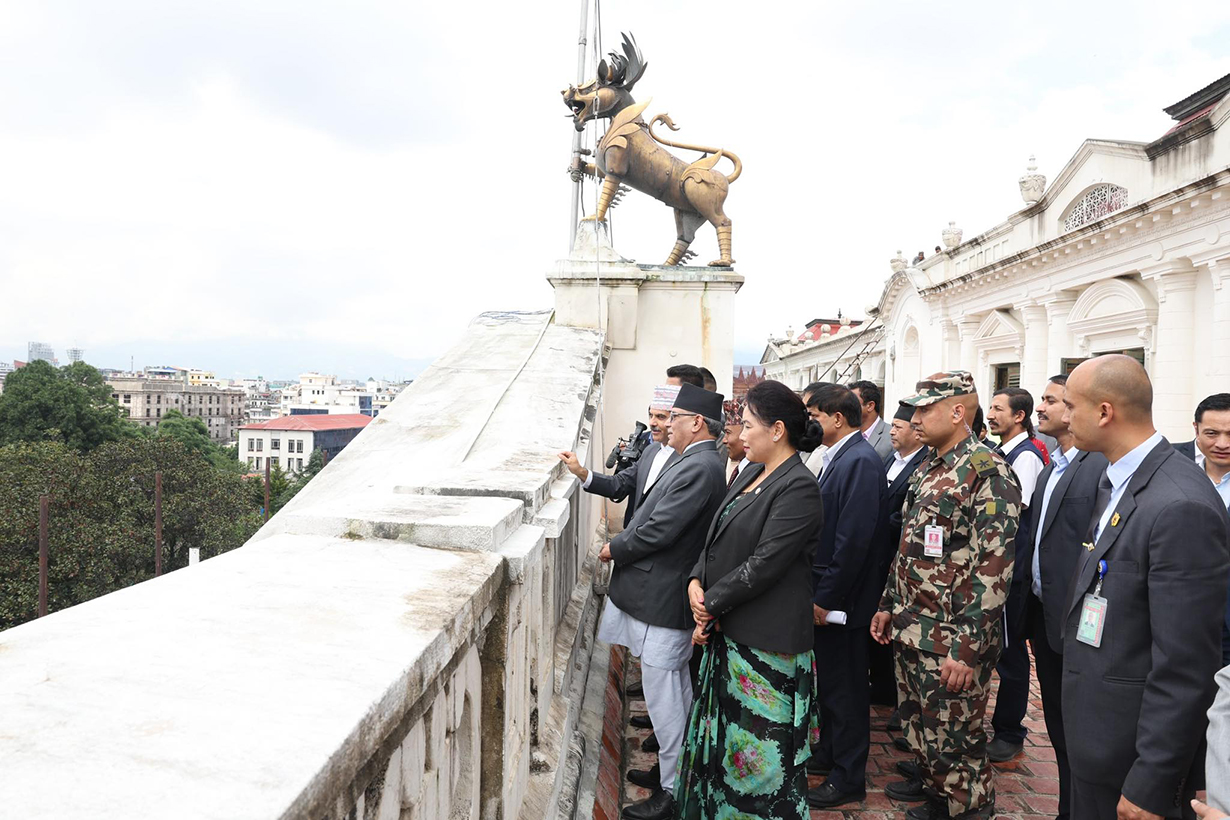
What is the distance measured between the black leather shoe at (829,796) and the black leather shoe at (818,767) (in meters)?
0.20

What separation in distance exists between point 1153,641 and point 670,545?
167cm

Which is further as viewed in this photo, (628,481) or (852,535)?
(628,481)

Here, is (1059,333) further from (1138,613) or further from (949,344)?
(1138,613)

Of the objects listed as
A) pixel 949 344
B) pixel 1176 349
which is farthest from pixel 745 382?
pixel 1176 349

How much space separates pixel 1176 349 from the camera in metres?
11.9

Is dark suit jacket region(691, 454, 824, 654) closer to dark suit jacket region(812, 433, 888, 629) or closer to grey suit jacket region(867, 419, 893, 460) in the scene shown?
dark suit jacket region(812, 433, 888, 629)

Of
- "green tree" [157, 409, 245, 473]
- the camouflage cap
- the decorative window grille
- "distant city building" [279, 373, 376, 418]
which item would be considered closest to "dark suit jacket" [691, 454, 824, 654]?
the camouflage cap

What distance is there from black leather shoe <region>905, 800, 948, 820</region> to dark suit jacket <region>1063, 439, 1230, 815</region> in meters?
1.04

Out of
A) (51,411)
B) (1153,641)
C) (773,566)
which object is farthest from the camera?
(51,411)

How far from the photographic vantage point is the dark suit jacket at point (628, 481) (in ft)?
12.3

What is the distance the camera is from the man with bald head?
6.49 ft

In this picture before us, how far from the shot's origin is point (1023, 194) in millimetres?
16891

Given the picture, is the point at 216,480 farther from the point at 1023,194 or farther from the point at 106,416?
the point at 1023,194

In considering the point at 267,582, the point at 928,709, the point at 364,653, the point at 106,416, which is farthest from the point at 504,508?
the point at 106,416
